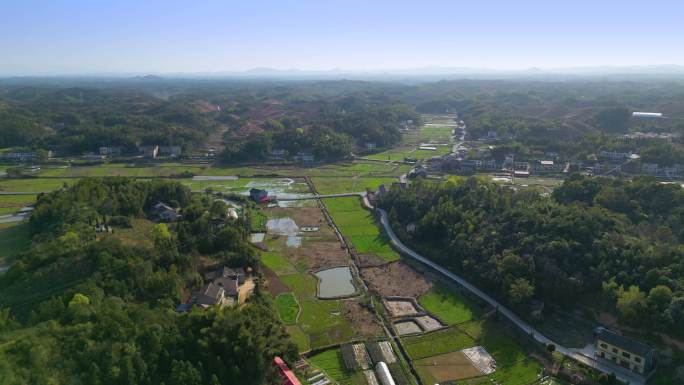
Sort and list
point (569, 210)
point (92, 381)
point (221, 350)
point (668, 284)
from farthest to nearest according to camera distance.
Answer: point (569, 210), point (668, 284), point (221, 350), point (92, 381)

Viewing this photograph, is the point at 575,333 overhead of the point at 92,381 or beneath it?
beneath

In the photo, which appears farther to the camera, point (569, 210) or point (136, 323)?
point (569, 210)

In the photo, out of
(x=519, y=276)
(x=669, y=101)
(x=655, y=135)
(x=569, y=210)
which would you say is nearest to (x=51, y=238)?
(x=519, y=276)

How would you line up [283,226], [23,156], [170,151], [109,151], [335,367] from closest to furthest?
1. [335,367]
2. [283,226]
3. [23,156]
4. [109,151]
5. [170,151]

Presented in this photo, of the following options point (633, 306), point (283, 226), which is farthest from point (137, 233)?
point (633, 306)

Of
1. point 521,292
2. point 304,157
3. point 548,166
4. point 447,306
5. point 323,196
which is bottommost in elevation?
point 323,196

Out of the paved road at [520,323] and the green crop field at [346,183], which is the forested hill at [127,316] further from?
the green crop field at [346,183]

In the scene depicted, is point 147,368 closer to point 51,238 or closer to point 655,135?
point 51,238

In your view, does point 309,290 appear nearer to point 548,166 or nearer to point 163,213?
point 163,213
